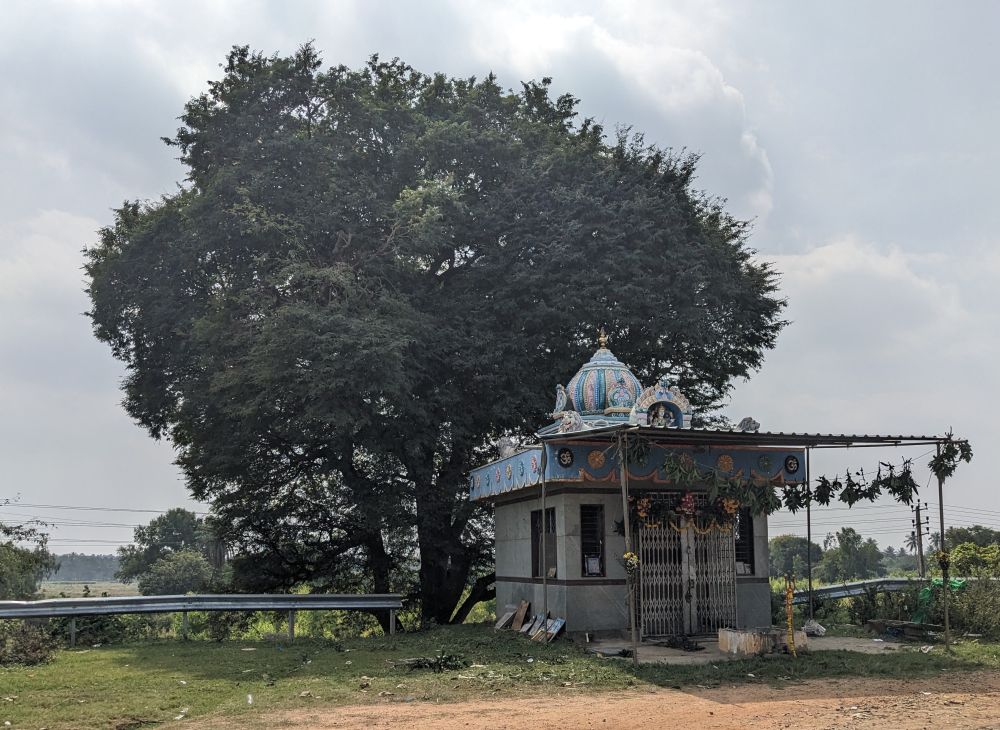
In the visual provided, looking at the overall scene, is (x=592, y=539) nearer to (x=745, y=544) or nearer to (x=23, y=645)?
(x=745, y=544)

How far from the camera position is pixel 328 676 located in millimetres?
14828

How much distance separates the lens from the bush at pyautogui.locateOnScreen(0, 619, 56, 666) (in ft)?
56.1

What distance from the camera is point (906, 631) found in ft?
66.2

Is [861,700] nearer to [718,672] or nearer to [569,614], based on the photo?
[718,672]

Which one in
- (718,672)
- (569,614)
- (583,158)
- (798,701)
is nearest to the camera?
(798,701)

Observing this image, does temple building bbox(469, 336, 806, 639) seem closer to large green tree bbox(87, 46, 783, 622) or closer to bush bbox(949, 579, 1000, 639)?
bush bbox(949, 579, 1000, 639)

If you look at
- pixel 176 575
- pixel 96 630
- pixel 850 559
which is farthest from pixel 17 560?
pixel 850 559

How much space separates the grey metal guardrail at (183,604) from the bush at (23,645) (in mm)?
414

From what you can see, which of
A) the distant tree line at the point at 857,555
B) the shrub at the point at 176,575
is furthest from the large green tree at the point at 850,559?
the shrub at the point at 176,575

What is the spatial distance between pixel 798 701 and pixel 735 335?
69.0 ft

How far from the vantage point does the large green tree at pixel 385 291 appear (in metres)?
27.6

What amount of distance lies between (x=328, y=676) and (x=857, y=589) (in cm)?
1800

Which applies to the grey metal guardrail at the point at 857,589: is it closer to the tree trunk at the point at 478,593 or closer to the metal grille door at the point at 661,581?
the metal grille door at the point at 661,581

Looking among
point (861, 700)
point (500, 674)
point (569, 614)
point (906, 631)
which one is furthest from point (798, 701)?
point (906, 631)
